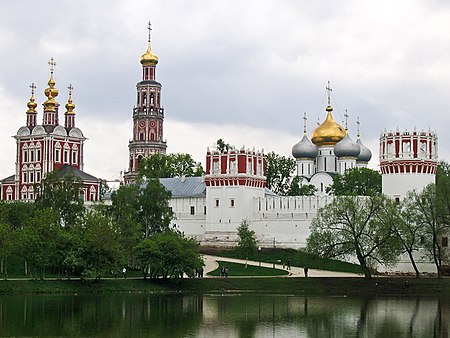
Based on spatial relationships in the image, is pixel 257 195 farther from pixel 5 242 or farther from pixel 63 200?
pixel 5 242

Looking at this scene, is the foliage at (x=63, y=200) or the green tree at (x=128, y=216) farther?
the foliage at (x=63, y=200)

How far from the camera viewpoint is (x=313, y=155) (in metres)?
91.8

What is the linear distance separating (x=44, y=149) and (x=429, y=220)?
37.5m

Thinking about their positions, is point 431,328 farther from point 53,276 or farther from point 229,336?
point 53,276

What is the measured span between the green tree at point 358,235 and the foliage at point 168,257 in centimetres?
855

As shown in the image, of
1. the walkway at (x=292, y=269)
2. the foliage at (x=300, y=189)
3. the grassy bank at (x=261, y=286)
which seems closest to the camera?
the grassy bank at (x=261, y=286)

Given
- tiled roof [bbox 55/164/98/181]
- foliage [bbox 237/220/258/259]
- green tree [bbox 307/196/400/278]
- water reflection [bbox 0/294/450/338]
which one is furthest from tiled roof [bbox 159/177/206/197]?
water reflection [bbox 0/294/450/338]

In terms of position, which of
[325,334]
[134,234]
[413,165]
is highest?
[413,165]

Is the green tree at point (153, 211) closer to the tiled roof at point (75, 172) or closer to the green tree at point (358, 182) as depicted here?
the tiled roof at point (75, 172)

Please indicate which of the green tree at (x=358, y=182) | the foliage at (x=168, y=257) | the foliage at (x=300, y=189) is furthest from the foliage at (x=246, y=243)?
the green tree at (x=358, y=182)

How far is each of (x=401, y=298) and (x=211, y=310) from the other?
13.5 meters

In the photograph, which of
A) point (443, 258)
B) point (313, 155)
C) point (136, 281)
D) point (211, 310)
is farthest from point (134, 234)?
point (313, 155)

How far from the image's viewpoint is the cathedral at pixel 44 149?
8456 centimetres

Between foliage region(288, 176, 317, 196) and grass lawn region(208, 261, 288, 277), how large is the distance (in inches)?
798
